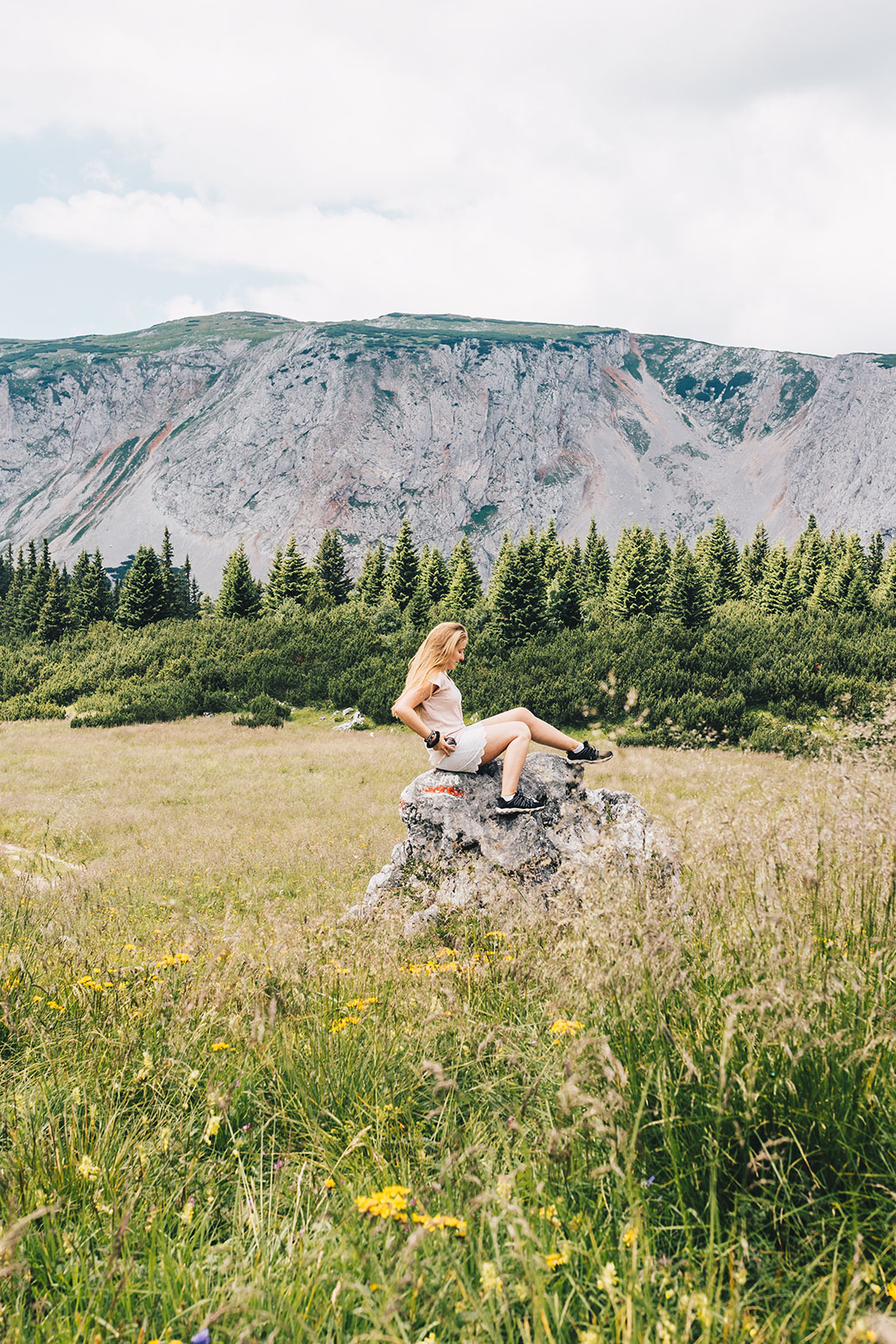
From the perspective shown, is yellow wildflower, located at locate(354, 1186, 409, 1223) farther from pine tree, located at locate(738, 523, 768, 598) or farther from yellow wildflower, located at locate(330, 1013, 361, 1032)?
pine tree, located at locate(738, 523, 768, 598)

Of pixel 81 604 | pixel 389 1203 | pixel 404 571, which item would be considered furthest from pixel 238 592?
pixel 389 1203

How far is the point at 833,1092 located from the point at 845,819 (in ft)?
6.41

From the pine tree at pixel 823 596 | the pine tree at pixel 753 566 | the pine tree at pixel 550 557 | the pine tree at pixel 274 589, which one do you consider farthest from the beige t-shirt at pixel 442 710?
the pine tree at pixel 753 566

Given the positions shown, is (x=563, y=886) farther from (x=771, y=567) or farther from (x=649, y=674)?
(x=771, y=567)

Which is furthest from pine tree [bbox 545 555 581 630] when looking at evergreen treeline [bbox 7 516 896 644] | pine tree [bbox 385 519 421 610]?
A: pine tree [bbox 385 519 421 610]

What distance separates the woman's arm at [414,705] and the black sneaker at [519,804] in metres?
0.91

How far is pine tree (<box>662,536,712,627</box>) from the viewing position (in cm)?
3959

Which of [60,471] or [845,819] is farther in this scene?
[60,471]

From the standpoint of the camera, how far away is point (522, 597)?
128ft

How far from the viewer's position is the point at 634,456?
184625 millimetres

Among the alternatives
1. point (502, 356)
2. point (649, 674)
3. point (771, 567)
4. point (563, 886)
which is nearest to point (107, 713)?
point (649, 674)

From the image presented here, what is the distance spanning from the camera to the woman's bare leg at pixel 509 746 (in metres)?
5.93

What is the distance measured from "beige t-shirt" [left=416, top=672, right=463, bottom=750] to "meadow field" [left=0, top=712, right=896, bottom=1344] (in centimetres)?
233

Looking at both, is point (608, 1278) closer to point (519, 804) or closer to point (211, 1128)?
point (211, 1128)
